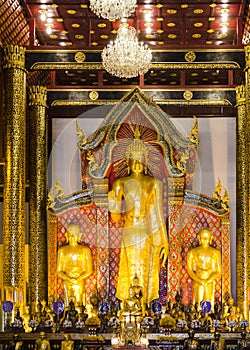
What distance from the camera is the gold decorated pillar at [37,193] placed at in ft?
53.4

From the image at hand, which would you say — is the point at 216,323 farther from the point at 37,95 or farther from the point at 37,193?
the point at 37,95

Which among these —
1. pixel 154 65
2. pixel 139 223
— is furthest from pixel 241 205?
pixel 154 65

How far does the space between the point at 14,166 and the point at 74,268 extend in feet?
7.24

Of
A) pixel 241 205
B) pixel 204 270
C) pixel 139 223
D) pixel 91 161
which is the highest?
pixel 91 161

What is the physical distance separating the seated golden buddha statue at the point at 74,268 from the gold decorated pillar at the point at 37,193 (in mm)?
906

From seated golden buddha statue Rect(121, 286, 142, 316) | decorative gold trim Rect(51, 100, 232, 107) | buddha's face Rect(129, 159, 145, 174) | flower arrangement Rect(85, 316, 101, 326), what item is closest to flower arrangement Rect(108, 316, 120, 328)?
flower arrangement Rect(85, 316, 101, 326)

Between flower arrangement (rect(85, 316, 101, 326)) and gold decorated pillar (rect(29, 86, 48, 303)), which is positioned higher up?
gold decorated pillar (rect(29, 86, 48, 303))

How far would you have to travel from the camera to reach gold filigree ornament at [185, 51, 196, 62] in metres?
14.2

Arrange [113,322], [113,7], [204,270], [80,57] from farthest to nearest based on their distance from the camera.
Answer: [204,270] < [80,57] < [113,322] < [113,7]

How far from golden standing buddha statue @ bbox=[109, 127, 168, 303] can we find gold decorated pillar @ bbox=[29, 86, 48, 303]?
160 cm

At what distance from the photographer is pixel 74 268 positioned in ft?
50.5

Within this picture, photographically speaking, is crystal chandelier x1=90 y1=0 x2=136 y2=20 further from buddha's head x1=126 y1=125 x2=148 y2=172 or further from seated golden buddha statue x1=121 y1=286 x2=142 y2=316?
buddha's head x1=126 y1=125 x2=148 y2=172

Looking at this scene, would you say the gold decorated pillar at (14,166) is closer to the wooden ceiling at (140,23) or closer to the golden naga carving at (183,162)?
the wooden ceiling at (140,23)

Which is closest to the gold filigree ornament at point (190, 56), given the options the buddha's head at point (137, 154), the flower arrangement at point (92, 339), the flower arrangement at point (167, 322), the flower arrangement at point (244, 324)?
the buddha's head at point (137, 154)
